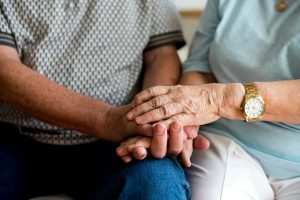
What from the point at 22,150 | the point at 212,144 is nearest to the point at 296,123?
the point at 212,144

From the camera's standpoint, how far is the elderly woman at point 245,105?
0.96 metres

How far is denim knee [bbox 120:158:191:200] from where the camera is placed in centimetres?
87

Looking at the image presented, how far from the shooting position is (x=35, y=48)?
116 cm

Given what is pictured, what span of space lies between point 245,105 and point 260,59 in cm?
19

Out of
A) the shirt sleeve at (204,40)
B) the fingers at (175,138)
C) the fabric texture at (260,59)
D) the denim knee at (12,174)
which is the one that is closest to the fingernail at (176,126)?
the fingers at (175,138)

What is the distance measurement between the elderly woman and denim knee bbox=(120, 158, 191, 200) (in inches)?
3.7

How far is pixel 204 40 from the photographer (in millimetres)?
1275

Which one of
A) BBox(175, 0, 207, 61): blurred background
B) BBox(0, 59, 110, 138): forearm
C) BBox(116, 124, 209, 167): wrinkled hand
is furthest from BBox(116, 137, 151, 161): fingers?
BBox(175, 0, 207, 61): blurred background

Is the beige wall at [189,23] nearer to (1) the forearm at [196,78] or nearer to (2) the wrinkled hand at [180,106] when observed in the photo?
(1) the forearm at [196,78]

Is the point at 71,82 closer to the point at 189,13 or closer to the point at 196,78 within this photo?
the point at 196,78

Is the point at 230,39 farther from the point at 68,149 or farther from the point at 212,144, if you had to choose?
the point at 68,149

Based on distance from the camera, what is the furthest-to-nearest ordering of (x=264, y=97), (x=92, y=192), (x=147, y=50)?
(x=147, y=50)
(x=92, y=192)
(x=264, y=97)

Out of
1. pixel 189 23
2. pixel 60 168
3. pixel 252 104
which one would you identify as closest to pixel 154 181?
pixel 252 104

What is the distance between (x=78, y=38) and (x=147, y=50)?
0.79 feet
